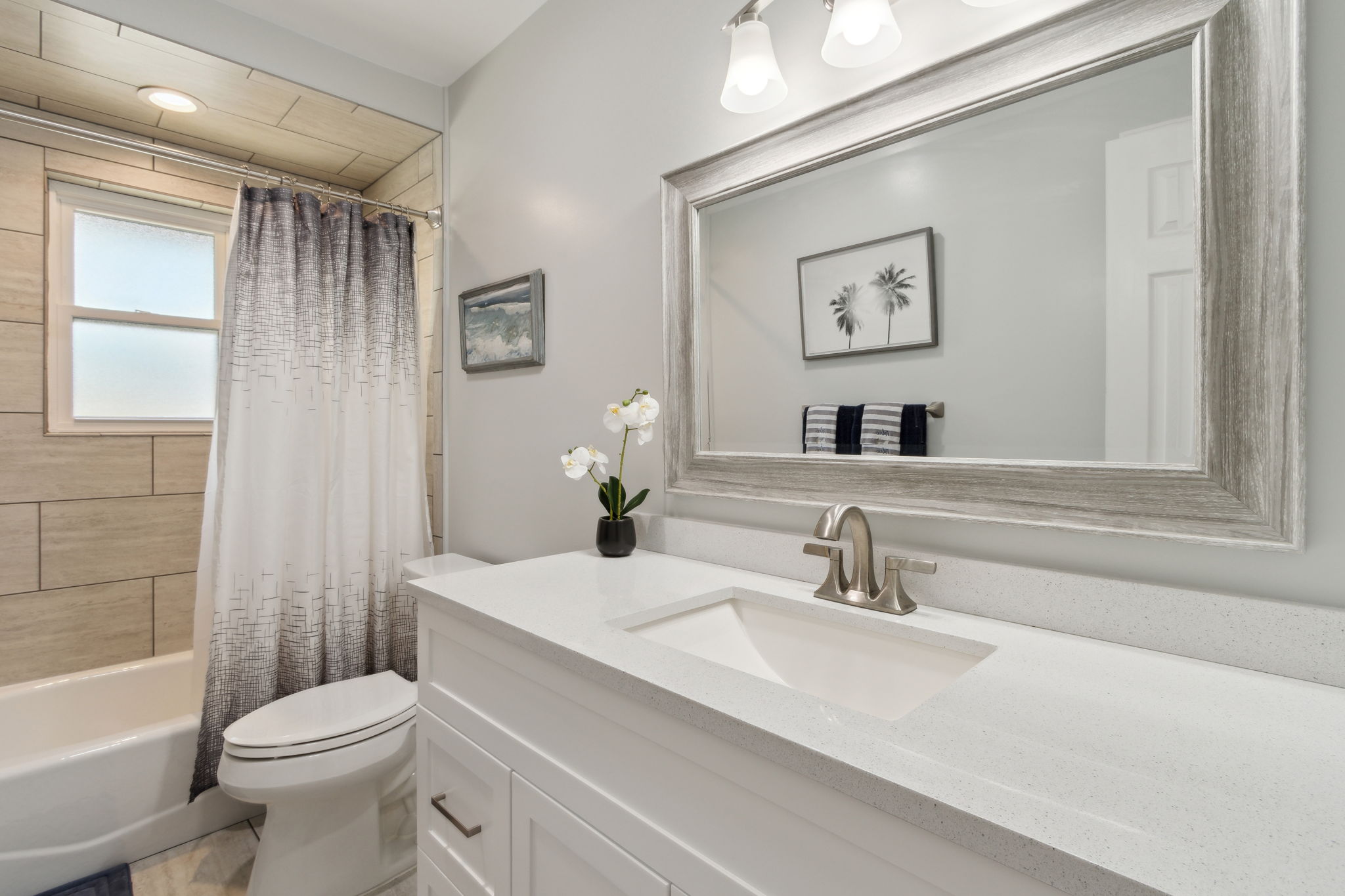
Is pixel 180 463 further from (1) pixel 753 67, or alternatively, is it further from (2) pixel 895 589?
(2) pixel 895 589

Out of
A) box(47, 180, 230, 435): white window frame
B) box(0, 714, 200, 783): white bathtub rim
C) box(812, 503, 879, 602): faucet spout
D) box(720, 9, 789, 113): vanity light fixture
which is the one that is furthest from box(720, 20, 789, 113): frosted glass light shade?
box(0, 714, 200, 783): white bathtub rim

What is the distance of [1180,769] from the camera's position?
0.54 meters

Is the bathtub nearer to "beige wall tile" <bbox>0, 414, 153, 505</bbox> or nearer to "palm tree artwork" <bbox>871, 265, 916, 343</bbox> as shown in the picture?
"beige wall tile" <bbox>0, 414, 153, 505</bbox>

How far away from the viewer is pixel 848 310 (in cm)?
117

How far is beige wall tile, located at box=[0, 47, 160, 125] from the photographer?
1.89 metres

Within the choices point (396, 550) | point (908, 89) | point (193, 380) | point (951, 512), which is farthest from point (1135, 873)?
point (193, 380)

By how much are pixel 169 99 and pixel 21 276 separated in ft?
2.57

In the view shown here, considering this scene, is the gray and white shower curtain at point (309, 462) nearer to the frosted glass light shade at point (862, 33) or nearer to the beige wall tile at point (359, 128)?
the beige wall tile at point (359, 128)

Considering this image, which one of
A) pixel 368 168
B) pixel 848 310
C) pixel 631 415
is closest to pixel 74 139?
pixel 368 168

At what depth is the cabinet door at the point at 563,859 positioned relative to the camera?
0.78 m

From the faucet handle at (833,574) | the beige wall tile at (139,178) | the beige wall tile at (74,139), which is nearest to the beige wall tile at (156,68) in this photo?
the beige wall tile at (74,139)

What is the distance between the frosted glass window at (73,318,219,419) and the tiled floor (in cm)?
151

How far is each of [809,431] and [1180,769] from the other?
767 mm

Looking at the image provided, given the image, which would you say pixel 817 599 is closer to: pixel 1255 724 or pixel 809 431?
pixel 809 431
